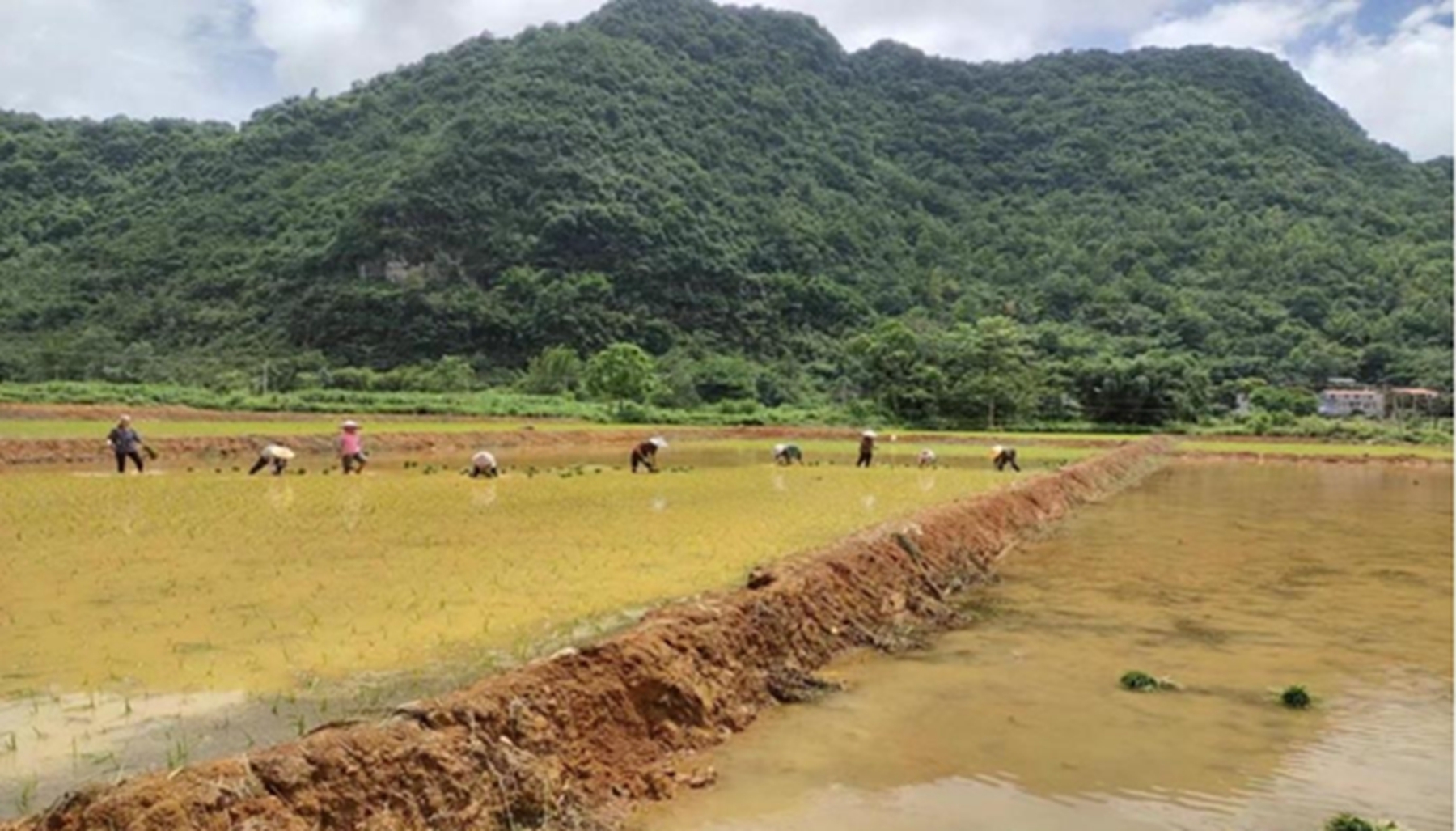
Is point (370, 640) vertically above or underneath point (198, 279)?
underneath

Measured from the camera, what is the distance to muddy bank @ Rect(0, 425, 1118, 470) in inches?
968

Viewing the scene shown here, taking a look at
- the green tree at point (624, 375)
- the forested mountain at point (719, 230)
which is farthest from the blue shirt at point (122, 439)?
the forested mountain at point (719, 230)

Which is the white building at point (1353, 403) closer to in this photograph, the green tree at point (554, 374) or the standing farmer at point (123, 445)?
the green tree at point (554, 374)

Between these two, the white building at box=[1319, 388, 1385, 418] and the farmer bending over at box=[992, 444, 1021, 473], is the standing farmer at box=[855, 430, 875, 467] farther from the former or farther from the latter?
the white building at box=[1319, 388, 1385, 418]

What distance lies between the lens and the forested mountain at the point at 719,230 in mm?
80688

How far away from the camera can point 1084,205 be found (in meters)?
119

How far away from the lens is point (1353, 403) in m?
74.2

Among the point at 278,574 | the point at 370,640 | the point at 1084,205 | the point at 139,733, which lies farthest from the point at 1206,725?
the point at 1084,205

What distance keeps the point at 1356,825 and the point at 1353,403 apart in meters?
80.0

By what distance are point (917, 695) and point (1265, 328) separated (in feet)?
297

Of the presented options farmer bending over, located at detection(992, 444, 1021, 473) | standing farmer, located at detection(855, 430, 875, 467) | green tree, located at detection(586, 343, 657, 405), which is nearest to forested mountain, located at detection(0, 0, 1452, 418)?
green tree, located at detection(586, 343, 657, 405)

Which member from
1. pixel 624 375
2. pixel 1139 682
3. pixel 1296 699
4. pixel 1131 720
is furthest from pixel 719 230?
pixel 1131 720

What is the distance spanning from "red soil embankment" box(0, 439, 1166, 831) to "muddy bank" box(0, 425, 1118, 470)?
68.9ft

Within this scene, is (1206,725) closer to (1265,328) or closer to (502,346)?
(502,346)
